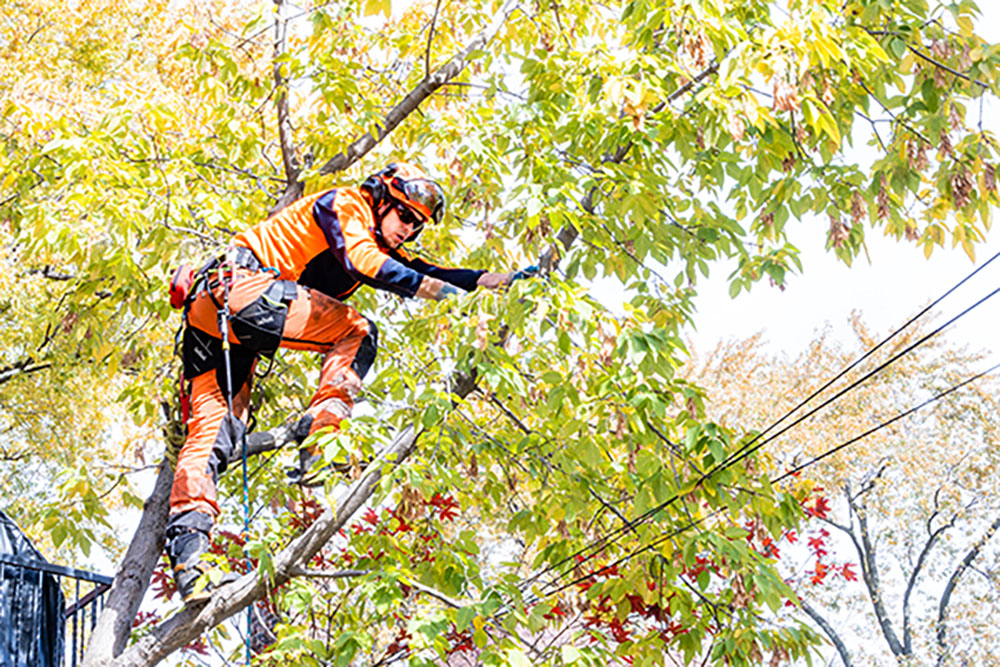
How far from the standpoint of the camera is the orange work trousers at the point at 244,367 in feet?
13.8

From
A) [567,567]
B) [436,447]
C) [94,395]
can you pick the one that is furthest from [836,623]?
[436,447]

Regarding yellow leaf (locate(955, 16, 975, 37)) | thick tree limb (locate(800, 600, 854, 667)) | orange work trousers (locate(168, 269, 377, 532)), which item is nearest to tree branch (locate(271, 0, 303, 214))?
orange work trousers (locate(168, 269, 377, 532))

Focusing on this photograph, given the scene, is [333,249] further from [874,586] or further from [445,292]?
[874,586]

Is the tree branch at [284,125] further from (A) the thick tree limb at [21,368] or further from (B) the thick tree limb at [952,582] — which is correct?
(B) the thick tree limb at [952,582]

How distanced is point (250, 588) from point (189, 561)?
11.9 inches

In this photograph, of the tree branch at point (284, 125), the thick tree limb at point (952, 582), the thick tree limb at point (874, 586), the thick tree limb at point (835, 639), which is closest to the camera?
the tree branch at point (284, 125)

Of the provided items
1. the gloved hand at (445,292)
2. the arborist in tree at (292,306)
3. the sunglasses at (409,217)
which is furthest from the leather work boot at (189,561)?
the sunglasses at (409,217)

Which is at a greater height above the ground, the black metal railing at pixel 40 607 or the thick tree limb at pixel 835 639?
the thick tree limb at pixel 835 639

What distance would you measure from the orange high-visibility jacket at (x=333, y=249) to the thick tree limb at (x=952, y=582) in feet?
61.8

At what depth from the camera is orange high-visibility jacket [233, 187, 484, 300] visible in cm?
425

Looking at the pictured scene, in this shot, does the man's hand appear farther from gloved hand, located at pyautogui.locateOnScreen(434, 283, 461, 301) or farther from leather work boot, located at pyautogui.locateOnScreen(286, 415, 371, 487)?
leather work boot, located at pyautogui.locateOnScreen(286, 415, 371, 487)

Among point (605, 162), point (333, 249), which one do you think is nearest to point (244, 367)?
point (333, 249)

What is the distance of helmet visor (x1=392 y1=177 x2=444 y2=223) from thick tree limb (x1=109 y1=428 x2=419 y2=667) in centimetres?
110

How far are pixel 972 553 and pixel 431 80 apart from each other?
18695 mm
